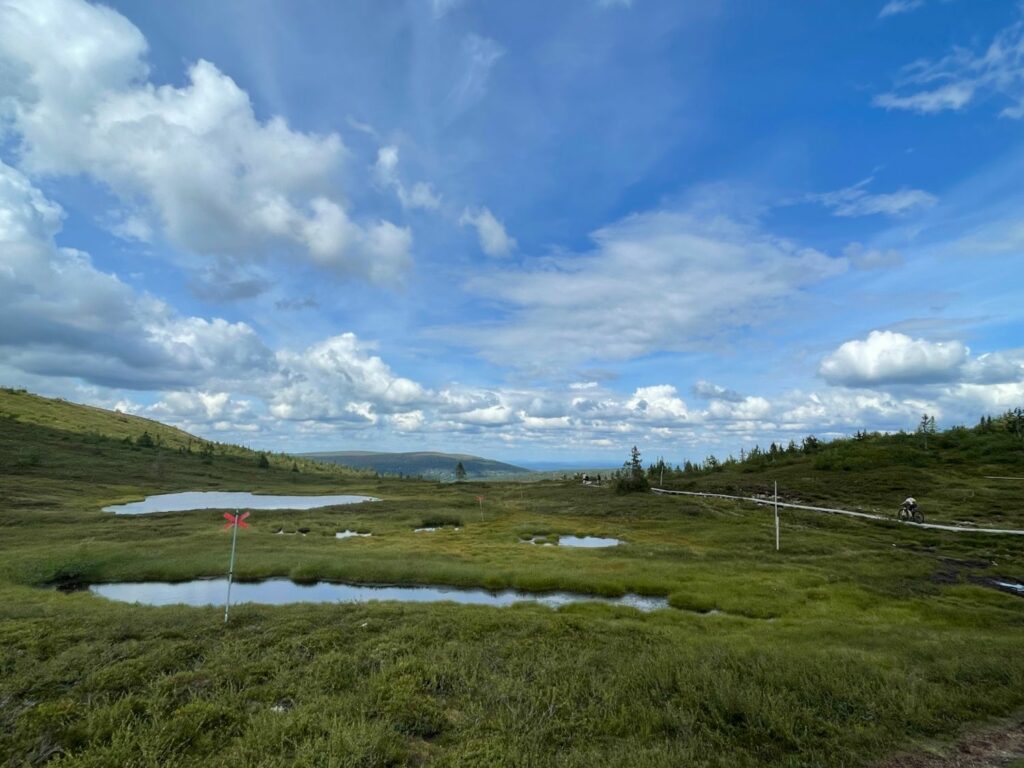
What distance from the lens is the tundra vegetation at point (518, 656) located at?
10.6 meters

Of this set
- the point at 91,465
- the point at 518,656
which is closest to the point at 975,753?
the point at 518,656

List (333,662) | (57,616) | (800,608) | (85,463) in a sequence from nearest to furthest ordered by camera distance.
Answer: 1. (333,662)
2. (57,616)
3. (800,608)
4. (85,463)

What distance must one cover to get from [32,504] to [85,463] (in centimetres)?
7263

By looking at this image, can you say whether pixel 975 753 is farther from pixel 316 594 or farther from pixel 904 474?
pixel 904 474

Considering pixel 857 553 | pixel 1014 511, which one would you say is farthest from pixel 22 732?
pixel 1014 511

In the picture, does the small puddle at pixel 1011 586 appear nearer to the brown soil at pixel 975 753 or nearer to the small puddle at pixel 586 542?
the small puddle at pixel 586 542

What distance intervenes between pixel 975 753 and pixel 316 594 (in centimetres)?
3506

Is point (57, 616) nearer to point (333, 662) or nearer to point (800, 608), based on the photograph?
point (333, 662)

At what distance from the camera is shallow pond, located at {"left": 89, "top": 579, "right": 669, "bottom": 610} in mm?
32812

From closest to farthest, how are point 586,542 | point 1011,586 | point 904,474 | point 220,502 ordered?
1. point 1011,586
2. point 586,542
3. point 220,502
4. point 904,474

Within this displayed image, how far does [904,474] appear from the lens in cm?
9712

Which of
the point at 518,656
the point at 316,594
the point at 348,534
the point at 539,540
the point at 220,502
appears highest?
the point at 518,656

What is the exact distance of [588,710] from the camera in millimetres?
12242

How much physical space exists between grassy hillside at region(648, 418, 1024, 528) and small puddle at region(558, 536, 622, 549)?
43618 mm
